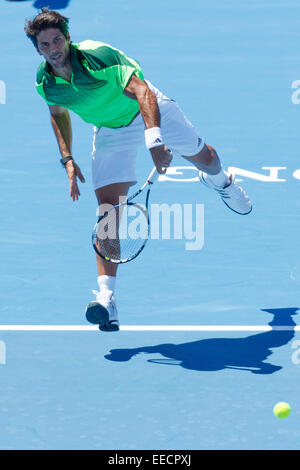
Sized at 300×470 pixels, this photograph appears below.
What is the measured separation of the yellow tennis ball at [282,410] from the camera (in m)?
7.14

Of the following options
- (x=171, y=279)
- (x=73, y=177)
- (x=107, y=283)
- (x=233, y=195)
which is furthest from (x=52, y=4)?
(x=107, y=283)

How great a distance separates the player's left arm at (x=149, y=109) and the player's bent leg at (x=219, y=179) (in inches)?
49.0

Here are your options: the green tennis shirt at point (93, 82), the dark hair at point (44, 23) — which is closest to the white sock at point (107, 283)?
the green tennis shirt at point (93, 82)

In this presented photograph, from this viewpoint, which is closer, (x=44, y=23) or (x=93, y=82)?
(x=44, y=23)

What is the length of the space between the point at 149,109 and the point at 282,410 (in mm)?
2285

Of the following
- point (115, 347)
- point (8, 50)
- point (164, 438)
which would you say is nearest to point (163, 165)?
point (115, 347)

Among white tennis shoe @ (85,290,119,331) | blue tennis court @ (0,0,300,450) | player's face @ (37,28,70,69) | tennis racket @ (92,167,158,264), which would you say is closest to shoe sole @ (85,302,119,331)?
white tennis shoe @ (85,290,119,331)

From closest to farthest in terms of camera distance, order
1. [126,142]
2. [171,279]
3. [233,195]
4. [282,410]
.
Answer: [282,410]
[126,142]
[171,279]
[233,195]

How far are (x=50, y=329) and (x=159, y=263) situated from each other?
4.85ft

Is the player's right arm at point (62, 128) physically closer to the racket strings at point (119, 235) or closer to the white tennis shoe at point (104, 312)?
the racket strings at point (119, 235)

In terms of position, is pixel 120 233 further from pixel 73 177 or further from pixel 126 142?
pixel 126 142

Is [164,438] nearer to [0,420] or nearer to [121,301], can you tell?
[0,420]

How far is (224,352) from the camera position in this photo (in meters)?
8.22

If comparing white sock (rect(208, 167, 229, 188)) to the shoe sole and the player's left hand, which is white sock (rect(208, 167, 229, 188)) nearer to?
the player's left hand
